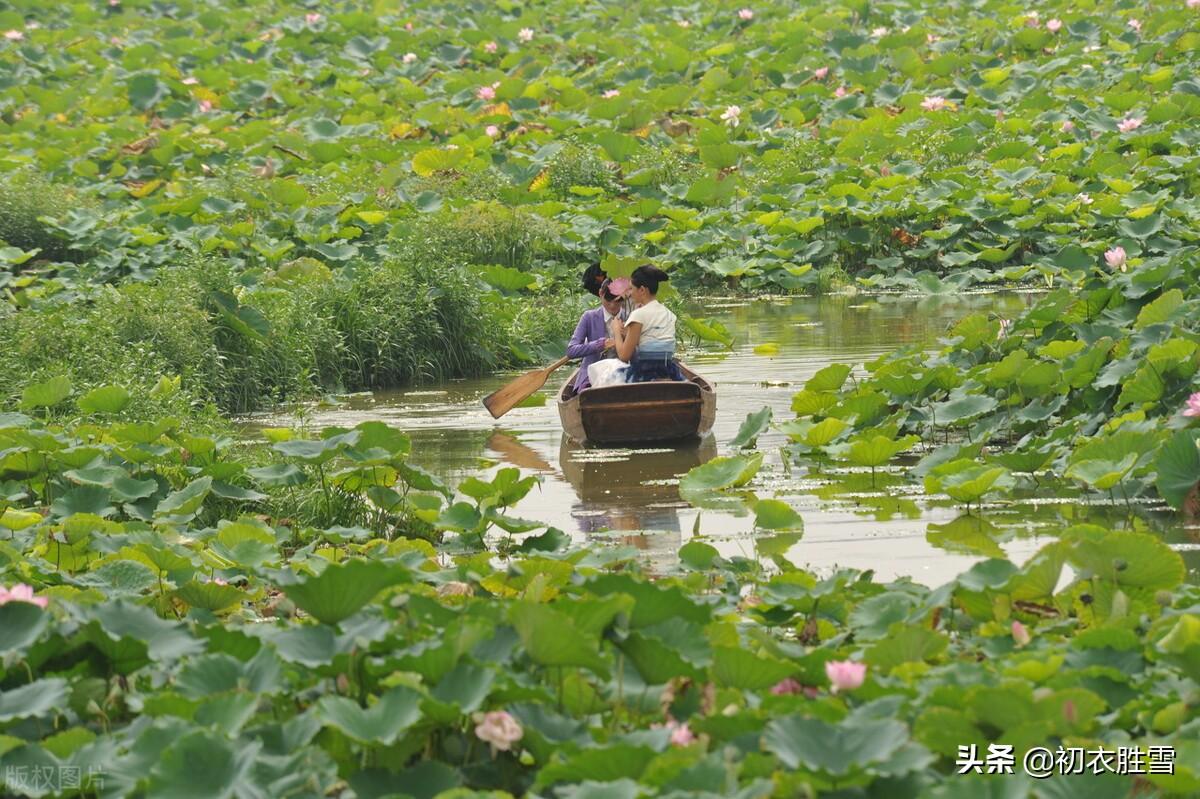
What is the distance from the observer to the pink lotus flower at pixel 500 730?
3195 millimetres

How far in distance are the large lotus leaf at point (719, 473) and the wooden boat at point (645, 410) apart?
159 cm

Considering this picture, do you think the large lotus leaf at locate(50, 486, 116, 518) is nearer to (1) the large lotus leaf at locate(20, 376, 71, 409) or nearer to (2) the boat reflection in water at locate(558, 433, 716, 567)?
(1) the large lotus leaf at locate(20, 376, 71, 409)

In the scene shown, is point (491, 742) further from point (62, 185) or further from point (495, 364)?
point (62, 185)

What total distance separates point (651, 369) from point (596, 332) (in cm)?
62

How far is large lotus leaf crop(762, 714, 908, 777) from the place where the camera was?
293cm

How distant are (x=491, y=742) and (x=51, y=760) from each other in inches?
31.7

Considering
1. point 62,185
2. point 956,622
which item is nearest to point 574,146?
point 62,185

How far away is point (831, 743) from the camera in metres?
2.97

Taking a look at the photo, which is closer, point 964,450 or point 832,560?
point 832,560

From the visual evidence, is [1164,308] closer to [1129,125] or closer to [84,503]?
[84,503]

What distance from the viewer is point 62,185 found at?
1455 centimetres

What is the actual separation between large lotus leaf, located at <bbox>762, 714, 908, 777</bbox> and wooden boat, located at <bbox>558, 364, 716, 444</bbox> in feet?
16.7

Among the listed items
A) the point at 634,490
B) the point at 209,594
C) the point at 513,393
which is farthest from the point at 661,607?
the point at 513,393

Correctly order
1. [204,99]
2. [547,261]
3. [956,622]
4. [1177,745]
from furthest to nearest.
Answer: [204,99] → [547,261] → [956,622] → [1177,745]
